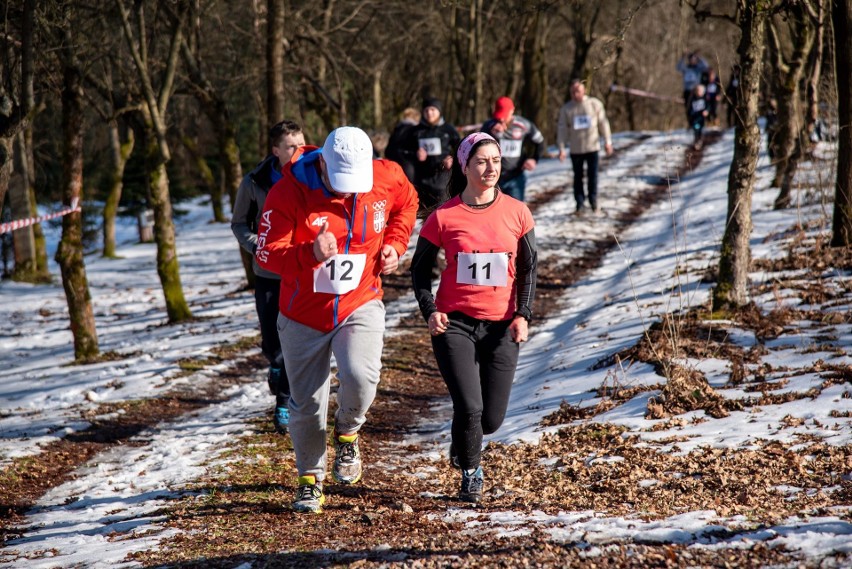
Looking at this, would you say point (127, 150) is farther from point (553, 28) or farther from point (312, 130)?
point (553, 28)

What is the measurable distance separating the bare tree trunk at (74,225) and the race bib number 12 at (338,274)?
6858mm

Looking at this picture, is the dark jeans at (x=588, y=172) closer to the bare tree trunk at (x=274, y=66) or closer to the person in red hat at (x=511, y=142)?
the person in red hat at (x=511, y=142)

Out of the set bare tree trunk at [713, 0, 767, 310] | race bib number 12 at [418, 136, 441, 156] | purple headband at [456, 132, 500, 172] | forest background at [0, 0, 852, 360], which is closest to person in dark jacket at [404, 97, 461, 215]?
race bib number 12 at [418, 136, 441, 156]

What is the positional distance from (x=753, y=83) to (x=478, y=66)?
19367mm

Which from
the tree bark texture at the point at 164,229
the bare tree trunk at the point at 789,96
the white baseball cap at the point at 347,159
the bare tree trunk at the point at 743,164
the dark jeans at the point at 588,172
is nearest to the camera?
the white baseball cap at the point at 347,159

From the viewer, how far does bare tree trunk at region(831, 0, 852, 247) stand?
9.54 meters

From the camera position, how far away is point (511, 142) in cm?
1139

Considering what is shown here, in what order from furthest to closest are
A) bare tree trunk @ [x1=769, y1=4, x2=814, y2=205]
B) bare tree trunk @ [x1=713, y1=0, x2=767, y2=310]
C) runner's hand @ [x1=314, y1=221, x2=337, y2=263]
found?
bare tree trunk @ [x1=769, y1=4, x2=814, y2=205] < bare tree trunk @ [x1=713, y1=0, x2=767, y2=310] < runner's hand @ [x1=314, y1=221, x2=337, y2=263]

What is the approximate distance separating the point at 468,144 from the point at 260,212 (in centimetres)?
206

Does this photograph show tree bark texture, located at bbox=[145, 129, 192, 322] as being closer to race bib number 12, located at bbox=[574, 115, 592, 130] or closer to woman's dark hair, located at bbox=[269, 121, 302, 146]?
woman's dark hair, located at bbox=[269, 121, 302, 146]

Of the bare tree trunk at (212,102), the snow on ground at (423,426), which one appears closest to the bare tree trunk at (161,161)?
the snow on ground at (423,426)

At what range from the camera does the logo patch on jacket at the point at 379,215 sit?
15.9ft

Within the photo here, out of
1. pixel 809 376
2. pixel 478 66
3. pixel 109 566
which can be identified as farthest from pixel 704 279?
pixel 478 66

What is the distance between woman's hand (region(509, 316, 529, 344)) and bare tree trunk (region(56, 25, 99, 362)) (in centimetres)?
731
